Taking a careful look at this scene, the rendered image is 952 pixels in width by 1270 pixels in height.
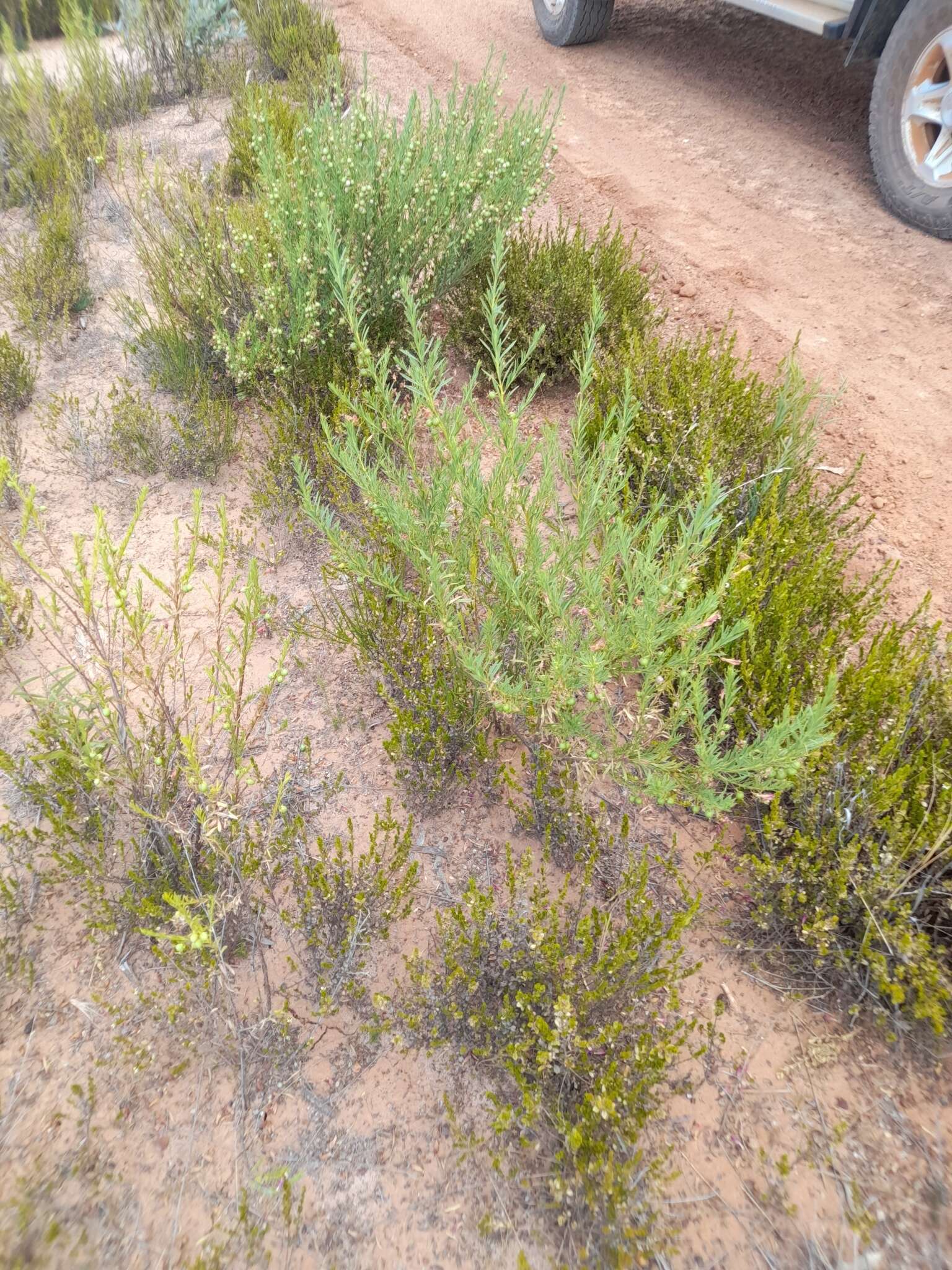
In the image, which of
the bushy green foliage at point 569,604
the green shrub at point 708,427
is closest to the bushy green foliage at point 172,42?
the green shrub at point 708,427

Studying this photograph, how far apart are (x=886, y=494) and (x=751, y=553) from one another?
965mm

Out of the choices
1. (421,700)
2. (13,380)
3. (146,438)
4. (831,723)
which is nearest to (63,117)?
(13,380)

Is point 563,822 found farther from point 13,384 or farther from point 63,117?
point 63,117

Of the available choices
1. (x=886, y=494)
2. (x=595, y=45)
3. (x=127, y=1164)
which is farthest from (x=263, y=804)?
(x=595, y=45)

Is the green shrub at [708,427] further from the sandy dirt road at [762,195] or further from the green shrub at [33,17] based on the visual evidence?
the green shrub at [33,17]

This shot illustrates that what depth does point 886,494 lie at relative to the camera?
123 inches

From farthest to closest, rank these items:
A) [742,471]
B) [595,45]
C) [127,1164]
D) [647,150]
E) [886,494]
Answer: [595,45] → [647,150] → [886,494] → [742,471] → [127,1164]

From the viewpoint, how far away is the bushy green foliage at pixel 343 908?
191 cm

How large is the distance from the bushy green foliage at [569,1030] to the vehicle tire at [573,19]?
758 centimetres

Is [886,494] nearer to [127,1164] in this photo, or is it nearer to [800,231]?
[800,231]

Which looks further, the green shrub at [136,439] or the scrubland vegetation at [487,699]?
the green shrub at [136,439]

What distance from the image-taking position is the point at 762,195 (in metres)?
5.00

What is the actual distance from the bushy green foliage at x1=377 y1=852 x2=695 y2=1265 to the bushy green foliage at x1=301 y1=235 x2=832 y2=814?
349 millimetres

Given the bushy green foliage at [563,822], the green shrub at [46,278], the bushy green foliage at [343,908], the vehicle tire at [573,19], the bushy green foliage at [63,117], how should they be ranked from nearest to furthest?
the bushy green foliage at [343,908]
the bushy green foliage at [563,822]
the green shrub at [46,278]
the bushy green foliage at [63,117]
the vehicle tire at [573,19]
